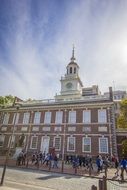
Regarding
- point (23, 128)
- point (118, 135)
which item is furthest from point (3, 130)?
point (118, 135)

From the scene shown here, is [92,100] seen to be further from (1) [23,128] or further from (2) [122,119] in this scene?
(1) [23,128]

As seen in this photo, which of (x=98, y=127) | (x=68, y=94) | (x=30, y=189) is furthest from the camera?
(x=68, y=94)

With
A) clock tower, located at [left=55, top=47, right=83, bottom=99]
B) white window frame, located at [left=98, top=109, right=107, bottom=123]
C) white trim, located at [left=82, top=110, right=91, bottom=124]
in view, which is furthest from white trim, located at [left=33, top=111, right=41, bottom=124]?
clock tower, located at [left=55, top=47, right=83, bottom=99]

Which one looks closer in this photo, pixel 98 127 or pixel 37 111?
pixel 98 127

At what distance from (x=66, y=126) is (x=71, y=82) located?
19.6 metres

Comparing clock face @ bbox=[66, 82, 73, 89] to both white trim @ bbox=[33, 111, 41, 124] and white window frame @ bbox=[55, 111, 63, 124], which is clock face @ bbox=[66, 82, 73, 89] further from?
white window frame @ bbox=[55, 111, 63, 124]

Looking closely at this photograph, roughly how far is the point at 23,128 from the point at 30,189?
2092 cm

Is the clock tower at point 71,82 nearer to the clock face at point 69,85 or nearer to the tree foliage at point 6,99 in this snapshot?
the clock face at point 69,85

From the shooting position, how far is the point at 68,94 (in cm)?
4175

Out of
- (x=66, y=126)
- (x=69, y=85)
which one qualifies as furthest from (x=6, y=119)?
(x=69, y=85)

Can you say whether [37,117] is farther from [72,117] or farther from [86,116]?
[86,116]

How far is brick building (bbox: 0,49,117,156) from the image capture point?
23.4m

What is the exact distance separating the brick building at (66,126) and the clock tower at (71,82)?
500 inches

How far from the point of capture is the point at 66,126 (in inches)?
1015
